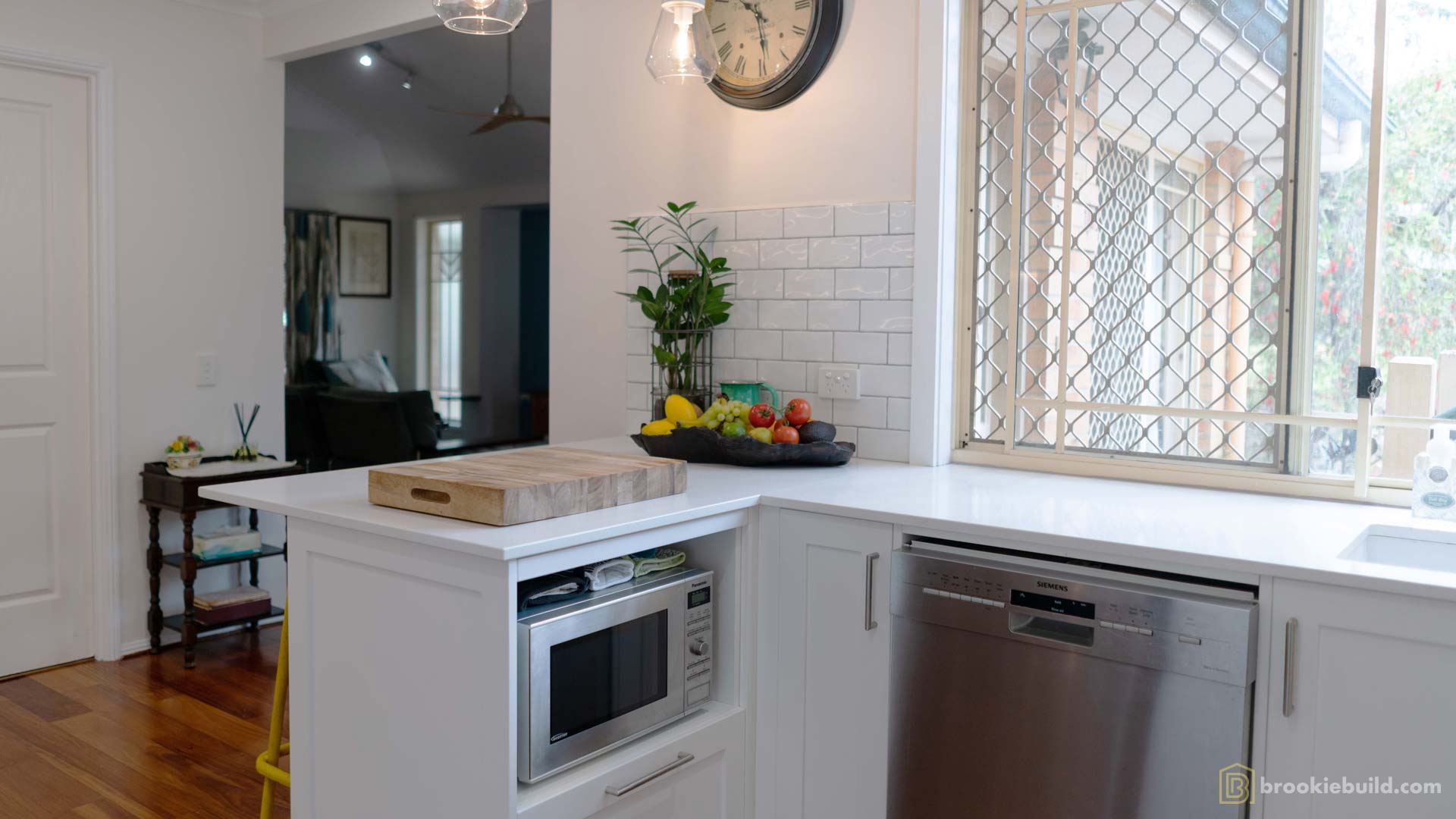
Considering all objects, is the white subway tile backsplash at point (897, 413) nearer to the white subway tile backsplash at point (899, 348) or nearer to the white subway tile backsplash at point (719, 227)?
the white subway tile backsplash at point (899, 348)

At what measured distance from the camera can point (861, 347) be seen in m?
2.67

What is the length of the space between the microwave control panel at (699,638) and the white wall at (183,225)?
2.67 meters

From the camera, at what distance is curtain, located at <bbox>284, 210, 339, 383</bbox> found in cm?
831

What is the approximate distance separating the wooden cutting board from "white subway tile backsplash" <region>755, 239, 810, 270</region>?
34.2 inches

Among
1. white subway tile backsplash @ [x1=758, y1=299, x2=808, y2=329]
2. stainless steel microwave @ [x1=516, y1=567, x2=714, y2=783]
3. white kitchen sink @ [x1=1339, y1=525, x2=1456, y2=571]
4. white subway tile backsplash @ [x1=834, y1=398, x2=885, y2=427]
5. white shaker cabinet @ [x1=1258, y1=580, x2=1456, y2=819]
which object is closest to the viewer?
white shaker cabinet @ [x1=1258, y1=580, x2=1456, y2=819]

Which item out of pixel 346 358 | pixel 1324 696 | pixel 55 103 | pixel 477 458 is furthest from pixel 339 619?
pixel 346 358

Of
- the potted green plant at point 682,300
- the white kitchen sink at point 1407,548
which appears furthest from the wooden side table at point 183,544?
the white kitchen sink at point 1407,548

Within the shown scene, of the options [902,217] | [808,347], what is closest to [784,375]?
[808,347]

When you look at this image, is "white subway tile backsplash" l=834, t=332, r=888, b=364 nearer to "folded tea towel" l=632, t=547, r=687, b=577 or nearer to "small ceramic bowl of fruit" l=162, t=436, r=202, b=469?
"folded tea towel" l=632, t=547, r=687, b=577

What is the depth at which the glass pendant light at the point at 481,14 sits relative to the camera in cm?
188

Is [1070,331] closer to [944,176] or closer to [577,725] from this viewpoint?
[944,176]

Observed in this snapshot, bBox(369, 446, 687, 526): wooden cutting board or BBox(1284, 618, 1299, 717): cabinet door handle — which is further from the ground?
BBox(369, 446, 687, 526): wooden cutting board

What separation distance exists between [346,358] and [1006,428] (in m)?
7.30

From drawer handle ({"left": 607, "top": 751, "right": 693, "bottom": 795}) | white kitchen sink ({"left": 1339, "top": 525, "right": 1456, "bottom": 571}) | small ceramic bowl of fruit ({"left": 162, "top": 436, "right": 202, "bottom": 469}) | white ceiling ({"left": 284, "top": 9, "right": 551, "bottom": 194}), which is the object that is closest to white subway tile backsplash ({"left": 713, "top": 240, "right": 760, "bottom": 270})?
drawer handle ({"left": 607, "top": 751, "right": 693, "bottom": 795})
